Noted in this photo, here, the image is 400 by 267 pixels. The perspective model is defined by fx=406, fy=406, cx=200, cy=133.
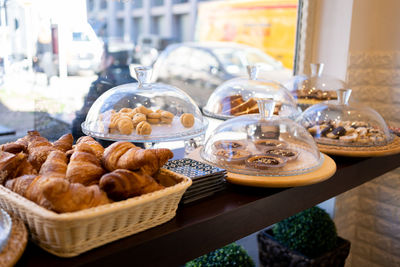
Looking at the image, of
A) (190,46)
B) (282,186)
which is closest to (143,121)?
(282,186)

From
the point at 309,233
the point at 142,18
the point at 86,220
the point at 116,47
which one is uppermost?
the point at 142,18

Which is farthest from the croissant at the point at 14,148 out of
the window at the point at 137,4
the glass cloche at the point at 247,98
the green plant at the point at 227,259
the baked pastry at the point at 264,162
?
the window at the point at 137,4

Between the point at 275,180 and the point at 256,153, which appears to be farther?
the point at 256,153

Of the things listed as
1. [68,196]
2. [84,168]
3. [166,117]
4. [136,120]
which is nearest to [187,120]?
Result: [166,117]

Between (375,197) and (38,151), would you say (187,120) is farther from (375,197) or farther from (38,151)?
(375,197)

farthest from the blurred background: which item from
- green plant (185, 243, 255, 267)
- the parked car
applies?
green plant (185, 243, 255, 267)

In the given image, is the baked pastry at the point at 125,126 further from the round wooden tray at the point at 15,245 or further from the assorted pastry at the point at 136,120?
the round wooden tray at the point at 15,245

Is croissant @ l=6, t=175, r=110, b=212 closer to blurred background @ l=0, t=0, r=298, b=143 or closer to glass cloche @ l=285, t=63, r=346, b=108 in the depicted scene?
blurred background @ l=0, t=0, r=298, b=143

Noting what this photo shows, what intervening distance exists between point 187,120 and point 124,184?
0.52 metres

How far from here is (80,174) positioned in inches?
31.3

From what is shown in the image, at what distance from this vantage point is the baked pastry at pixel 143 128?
3.74ft

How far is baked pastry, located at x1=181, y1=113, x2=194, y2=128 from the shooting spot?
1.25 meters

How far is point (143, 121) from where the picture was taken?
117 centimetres

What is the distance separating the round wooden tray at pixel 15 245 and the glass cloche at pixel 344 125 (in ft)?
3.44
